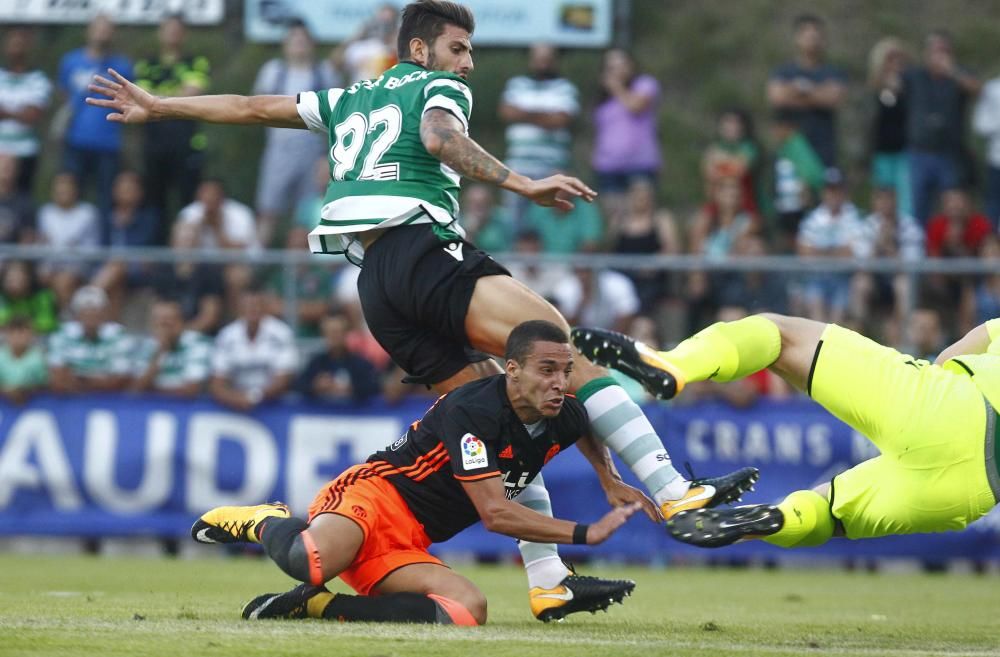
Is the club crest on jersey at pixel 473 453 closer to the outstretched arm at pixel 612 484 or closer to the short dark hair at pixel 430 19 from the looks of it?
the outstretched arm at pixel 612 484

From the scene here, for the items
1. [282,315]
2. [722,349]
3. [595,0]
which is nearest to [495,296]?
[722,349]

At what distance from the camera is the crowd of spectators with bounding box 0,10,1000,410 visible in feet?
42.2

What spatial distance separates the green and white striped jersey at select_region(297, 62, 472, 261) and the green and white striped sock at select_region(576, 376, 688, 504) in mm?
1007

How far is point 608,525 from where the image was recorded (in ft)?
19.9

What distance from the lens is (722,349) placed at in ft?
21.8

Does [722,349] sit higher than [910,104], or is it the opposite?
[910,104]

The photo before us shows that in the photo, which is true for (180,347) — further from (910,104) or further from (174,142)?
(910,104)

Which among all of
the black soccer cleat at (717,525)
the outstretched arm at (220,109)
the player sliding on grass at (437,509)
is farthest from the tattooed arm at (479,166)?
the black soccer cleat at (717,525)

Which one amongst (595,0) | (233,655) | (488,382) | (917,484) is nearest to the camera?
(233,655)

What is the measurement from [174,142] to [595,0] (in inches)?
198

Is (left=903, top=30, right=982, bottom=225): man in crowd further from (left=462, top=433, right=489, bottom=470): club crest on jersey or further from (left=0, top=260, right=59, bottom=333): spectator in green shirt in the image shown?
(left=462, top=433, right=489, bottom=470): club crest on jersey

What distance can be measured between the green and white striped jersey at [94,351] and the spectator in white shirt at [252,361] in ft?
2.53

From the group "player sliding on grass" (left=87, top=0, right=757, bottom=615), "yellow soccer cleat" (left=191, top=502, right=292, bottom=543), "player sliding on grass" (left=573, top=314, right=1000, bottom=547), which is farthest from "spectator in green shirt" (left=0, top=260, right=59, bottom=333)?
"player sliding on grass" (left=573, top=314, right=1000, bottom=547)

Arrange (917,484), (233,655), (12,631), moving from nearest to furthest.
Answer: (233,655), (12,631), (917,484)
